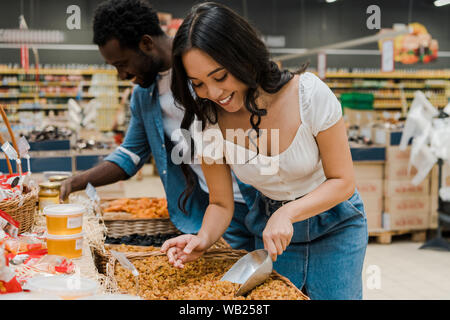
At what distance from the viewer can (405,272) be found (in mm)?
3900

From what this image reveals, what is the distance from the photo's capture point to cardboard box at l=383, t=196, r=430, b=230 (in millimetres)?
4797

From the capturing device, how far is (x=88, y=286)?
905 mm

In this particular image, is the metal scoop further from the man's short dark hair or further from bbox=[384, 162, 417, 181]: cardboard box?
bbox=[384, 162, 417, 181]: cardboard box

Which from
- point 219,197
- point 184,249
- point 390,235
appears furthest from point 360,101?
point 184,249

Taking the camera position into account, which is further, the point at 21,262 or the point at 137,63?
the point at 137,63

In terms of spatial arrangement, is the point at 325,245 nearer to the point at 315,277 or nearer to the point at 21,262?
the point at 315,277

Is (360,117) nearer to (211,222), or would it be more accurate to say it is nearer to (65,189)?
(65,189)

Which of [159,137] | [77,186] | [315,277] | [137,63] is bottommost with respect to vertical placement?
[315,277]

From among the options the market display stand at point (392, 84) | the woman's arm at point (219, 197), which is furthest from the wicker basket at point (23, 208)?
the market display stand at point (392, 84)

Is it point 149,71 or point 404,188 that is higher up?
point 149,71

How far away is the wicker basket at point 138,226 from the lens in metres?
2.05

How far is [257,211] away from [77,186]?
887 millimetres

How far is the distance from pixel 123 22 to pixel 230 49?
0.79m
